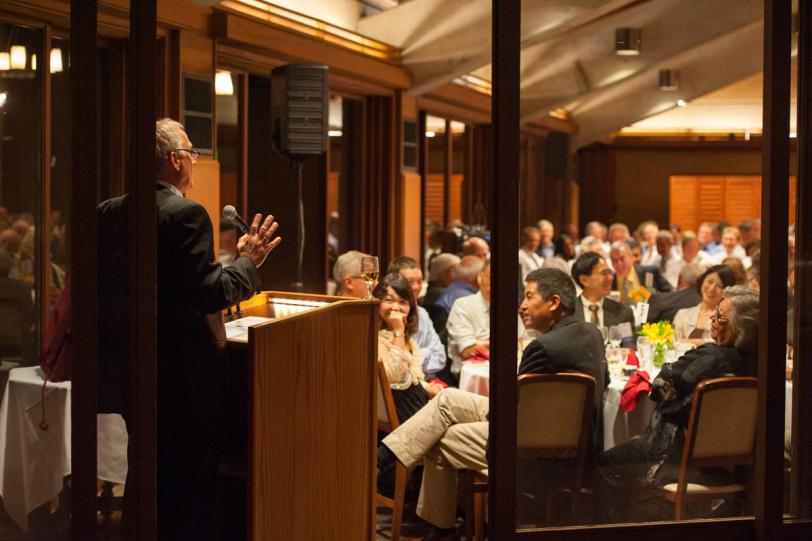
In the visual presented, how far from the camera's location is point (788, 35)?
3.41 metres

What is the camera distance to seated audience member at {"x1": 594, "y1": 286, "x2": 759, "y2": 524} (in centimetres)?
354

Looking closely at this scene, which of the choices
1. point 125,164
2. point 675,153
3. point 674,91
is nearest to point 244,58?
point 125,164

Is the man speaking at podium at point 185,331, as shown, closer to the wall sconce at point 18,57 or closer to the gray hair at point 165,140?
the gray hair at point 165,140

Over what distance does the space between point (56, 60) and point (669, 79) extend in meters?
10.4

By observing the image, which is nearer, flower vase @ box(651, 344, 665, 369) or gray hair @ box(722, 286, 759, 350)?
gray hair @ box(722, 286, 759, 350)

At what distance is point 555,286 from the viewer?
174 inches

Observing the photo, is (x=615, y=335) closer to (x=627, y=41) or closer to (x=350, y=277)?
(x=350, y=277)

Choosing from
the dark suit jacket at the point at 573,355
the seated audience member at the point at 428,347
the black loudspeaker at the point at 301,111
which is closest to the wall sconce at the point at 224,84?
the black loudspeaker at the point at 301,111

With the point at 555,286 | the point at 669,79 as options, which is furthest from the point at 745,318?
the point at 669,79

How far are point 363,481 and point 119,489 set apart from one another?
32.3 inches

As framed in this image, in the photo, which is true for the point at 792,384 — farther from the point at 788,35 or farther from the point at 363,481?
the point at 363,481

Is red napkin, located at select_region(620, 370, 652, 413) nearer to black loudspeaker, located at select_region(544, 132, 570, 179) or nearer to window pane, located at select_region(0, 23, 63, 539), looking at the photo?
window pane, located at select_region(0, 23, 63, 539)

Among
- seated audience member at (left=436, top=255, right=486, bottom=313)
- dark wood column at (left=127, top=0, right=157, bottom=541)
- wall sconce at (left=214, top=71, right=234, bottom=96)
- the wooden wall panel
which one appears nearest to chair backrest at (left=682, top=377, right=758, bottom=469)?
dark wood column at (left=127, top=0, right=157, bottom=541)

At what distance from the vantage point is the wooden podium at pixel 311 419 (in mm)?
2988
